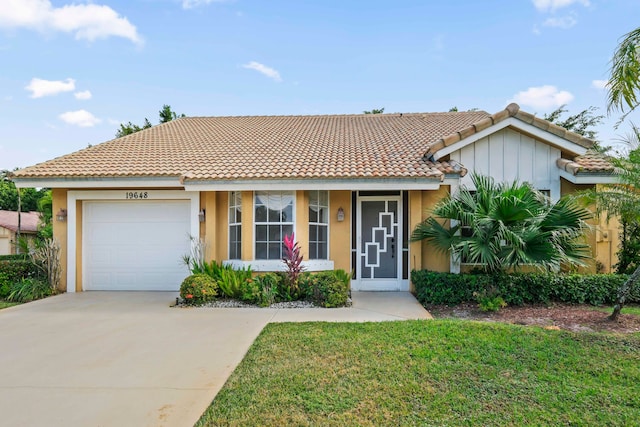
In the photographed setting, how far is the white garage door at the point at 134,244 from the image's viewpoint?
36.4 ft

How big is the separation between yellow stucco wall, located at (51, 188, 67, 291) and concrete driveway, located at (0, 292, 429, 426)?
3.55 ft

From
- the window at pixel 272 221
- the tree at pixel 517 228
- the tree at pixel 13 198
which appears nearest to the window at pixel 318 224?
the window at pixel 272 221

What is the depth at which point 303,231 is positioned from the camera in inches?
407

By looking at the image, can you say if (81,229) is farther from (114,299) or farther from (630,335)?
(630,335)

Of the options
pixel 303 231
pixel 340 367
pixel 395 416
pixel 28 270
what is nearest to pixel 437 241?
pixel 303 231

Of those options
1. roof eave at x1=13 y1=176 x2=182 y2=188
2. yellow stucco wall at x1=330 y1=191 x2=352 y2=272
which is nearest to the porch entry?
yellow stucco wall at x1=330 y1=191 x2=352 y2=272

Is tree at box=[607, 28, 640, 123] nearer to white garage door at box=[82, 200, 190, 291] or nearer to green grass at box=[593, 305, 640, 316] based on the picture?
green grass at box=[593, 305, 640, 316]

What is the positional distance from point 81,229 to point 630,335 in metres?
14.0

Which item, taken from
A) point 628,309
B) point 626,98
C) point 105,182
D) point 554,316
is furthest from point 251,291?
point 626,98

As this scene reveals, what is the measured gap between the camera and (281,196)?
1045cm

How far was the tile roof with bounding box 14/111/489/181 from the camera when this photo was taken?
10227 mm

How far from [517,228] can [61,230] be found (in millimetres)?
13051

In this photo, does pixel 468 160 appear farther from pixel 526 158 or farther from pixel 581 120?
pixel 581 120

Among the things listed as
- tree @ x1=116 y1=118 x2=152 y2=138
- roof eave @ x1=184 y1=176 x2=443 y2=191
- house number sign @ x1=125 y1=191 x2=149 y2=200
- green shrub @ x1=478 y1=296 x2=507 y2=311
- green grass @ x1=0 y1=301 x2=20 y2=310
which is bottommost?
green grass @ x1=0 y1=301 x2=20 y2=310
